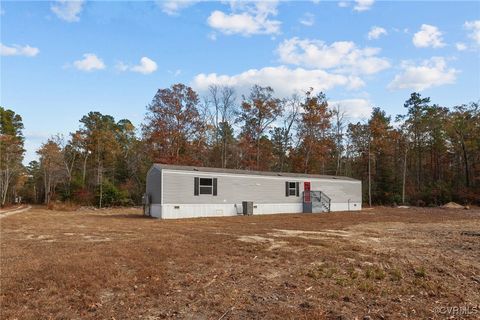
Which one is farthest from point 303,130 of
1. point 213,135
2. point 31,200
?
point 31,200

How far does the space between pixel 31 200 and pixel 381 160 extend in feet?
144

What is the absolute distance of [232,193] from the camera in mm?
21969

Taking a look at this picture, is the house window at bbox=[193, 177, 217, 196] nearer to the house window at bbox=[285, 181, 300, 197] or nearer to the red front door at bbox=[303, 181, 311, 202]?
the house window at bbox=[285, 181, 300, 197]

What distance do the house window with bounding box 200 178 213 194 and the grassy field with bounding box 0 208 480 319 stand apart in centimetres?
1073

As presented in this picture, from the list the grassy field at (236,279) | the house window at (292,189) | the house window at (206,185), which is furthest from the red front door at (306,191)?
the grassy field at (236,279)

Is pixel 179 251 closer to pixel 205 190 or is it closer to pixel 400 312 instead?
pixel 400 312

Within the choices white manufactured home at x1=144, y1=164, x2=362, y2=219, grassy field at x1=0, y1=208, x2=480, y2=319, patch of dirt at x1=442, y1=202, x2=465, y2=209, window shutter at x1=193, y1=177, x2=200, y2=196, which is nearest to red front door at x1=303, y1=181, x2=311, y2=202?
white manufactured home at x1=144, y1=164, x2=362, y2=219

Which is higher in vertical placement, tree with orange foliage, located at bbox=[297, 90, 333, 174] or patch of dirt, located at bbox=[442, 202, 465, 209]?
tree with orange foliage, located at bbox=[297, 90, 333, 174]

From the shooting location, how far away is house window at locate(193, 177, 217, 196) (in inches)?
806

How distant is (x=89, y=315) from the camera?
15.0 ft

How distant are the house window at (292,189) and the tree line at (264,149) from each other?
1043 cm

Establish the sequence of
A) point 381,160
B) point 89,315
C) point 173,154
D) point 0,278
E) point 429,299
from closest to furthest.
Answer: point 89,315, point 429,299, point 0,278, point 173,154, point 381,160

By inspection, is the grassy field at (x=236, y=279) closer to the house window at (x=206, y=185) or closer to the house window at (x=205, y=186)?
the house window at (x=205, y=186)

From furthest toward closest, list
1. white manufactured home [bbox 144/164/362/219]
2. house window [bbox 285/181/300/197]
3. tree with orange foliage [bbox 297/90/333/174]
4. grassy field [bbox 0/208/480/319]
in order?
tree with orange foliage [bbox 297/90/333/174] < house window [bbox 285/181/300/197] < white manufactured home [bbox 144/164/362/219] < grassy field [bbox 0/208/480/319]
